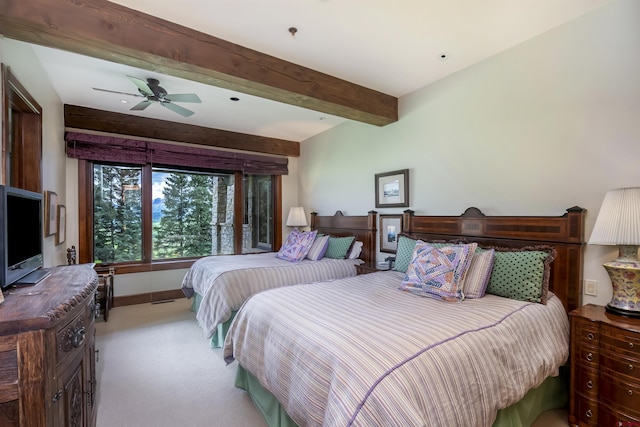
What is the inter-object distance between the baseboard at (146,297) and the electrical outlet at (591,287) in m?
5.07

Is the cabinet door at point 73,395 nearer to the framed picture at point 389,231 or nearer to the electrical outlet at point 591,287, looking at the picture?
the framed picture at point 389,231

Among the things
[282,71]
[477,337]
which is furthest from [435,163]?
[477,337]

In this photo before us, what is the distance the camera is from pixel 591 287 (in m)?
2.19

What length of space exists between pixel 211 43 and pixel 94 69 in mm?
1435

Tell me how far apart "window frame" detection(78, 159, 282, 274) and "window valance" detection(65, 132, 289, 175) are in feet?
0.59

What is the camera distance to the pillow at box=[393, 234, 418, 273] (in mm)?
2965

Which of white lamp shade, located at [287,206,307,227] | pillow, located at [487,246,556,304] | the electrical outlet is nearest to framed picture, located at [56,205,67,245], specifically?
white lamp shade, located at [287,206,307,227]

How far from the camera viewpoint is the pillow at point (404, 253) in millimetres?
2965

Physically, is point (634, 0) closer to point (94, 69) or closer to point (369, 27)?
point (369, 27)

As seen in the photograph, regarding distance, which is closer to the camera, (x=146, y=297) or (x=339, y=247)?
(x=339, y=247)

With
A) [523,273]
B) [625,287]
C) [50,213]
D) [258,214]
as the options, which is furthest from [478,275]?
[258,214]

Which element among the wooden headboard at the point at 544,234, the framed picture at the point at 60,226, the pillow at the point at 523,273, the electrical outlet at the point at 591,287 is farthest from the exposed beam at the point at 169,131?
the electrical outlet at the point at 591,287

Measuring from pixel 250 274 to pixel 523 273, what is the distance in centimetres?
246

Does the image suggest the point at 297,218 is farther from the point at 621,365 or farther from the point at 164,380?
the point at 621,365
